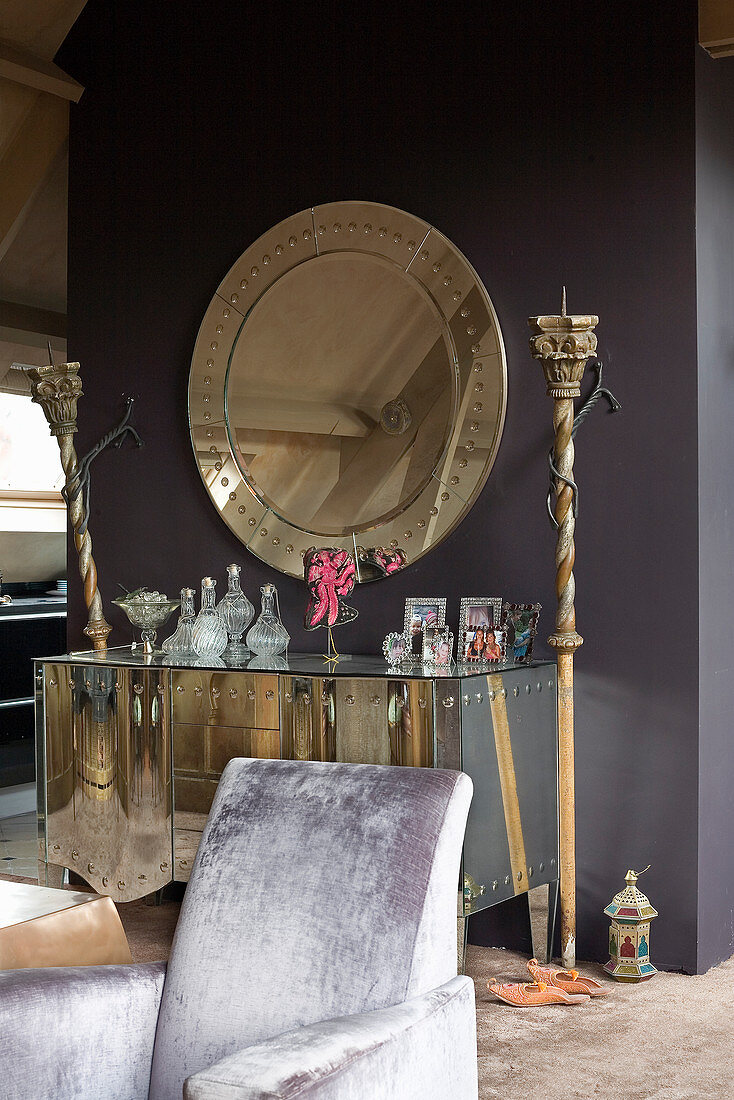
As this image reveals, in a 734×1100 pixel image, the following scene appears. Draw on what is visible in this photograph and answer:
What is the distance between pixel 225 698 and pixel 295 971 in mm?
1468

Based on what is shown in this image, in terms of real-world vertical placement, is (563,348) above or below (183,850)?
above

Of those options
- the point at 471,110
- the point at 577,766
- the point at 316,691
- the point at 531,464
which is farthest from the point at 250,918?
the point at 471,110

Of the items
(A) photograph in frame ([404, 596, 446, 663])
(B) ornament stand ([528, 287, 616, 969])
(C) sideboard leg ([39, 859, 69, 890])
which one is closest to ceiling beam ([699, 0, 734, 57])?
(B) ornament stand ([528, 287, 616, 969])

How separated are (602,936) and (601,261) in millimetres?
1884

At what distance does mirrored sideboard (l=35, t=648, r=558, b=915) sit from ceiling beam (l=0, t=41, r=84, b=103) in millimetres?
2016

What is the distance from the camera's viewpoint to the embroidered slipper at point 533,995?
2.96m

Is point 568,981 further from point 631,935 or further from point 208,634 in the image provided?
point 208,634

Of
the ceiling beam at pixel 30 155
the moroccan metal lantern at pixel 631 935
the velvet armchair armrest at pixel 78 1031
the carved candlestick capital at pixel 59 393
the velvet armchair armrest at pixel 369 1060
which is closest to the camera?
the velvet armchair armrest at pixel 369 1060

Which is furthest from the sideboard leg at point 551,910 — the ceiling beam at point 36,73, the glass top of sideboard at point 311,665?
the ceiling beam at point 36,73

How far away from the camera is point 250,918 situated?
1.90m

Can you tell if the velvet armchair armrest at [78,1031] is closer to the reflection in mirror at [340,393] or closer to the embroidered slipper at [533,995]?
the embroidered slipper at [533,995]

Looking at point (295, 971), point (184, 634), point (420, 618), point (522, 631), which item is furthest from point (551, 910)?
point (295, 971)

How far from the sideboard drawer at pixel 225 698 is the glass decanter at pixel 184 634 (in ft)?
0.72

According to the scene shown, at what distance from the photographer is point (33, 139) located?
438 centimetres
